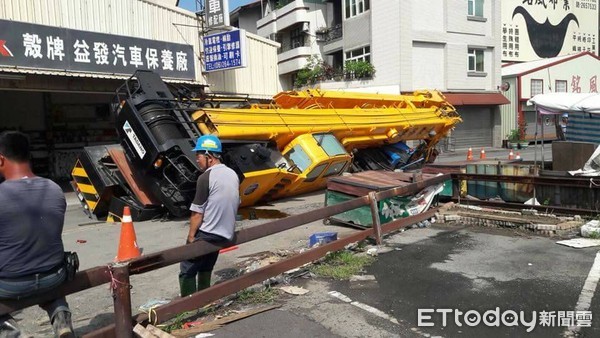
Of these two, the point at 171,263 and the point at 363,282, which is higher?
the point at 171,263

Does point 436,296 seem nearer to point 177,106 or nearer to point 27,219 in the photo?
point 27,219

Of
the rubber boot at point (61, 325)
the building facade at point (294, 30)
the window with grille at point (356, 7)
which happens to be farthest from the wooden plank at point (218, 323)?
the building facade at point (294, 30)

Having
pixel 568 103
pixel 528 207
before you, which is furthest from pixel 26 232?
pixel 568 103

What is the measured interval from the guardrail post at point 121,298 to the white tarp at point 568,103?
10.1 metres

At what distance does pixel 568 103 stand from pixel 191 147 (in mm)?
8133

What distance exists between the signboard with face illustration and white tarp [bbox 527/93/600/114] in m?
24.3

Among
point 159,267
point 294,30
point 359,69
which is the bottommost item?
point 159,267

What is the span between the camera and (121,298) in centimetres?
323

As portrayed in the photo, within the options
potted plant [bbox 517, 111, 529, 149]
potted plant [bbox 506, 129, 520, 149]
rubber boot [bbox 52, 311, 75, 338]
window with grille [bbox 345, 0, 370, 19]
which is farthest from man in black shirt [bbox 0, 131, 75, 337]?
potted plant [bbox 517, 111, 529, 149]

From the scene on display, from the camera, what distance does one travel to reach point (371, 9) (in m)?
26.0

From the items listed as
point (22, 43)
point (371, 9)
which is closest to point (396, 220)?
point (22, 43)

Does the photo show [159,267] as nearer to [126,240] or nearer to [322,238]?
[126,240]

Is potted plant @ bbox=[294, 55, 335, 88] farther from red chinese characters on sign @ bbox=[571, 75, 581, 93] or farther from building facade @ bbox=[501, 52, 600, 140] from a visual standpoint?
red chinese characters on sign @ bbox=[571, 75, 581, 93]

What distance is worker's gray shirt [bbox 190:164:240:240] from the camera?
13.1 feet
